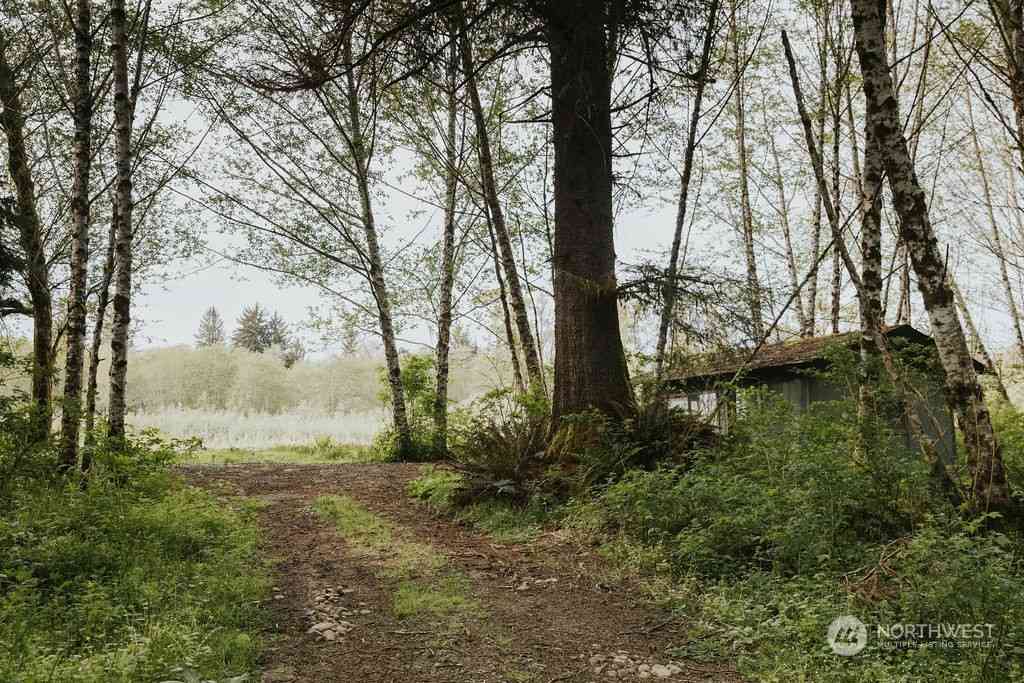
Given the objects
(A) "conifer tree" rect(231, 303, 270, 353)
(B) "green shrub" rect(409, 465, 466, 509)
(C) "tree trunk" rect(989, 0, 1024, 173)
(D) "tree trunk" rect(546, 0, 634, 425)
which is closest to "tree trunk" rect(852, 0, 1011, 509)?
(C) "tree trunk" rect(989, 0, 1024, 173)

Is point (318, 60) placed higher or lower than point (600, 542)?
higher

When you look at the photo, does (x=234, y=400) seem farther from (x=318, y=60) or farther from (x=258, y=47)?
(x=318, y=60)

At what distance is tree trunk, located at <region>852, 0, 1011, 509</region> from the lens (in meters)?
4.53

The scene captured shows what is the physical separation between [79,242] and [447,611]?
6570 millimetres

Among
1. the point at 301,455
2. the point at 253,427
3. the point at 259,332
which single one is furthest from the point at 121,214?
the point at 259,332

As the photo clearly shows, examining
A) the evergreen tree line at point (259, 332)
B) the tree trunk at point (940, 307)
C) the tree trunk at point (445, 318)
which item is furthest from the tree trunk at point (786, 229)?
the evergreen tree line at point (259, 332)

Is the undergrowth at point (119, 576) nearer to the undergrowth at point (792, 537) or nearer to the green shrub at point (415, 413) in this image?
the undergrowth at point (792, 537)

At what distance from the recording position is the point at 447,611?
4.48 metres

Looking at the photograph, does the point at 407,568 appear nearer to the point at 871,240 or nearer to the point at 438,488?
the point at 438,488

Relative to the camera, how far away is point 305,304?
15430mm

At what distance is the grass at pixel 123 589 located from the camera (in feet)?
10.7

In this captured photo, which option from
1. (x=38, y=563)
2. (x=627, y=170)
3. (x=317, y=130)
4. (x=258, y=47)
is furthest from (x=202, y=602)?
(x=317, y=130)

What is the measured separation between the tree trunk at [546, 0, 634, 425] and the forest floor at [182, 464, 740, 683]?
205 centimetres

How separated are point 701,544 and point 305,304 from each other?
1250 cm
